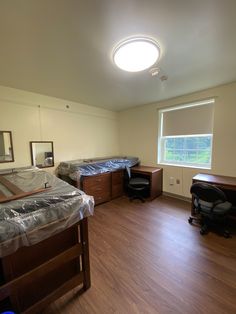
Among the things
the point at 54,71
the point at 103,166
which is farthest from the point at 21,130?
the point at 103,166

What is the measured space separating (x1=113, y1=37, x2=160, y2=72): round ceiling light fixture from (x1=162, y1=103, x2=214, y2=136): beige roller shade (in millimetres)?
1807

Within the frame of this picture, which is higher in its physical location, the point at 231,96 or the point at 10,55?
the point at 10,55

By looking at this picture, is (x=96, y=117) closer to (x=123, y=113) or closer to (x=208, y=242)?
(x=123, y=113)

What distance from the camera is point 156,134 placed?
12.3 ft

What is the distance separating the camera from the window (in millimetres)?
3021

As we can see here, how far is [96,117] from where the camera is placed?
13.2 feet

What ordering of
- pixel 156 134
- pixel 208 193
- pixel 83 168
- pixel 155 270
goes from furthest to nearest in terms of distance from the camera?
A: pixel 156 134, pixel 83 168, pixel 208 193, pixel 155 270

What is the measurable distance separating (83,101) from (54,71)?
1451 mm

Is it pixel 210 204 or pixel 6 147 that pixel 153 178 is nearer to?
pixel 210 204

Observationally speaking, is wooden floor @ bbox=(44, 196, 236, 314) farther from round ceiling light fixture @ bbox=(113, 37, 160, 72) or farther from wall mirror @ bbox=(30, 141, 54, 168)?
round ceiling light fixture @ bbox=(113, 37, 160, 72)

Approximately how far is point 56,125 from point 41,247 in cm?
267

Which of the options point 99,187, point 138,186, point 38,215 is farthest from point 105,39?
point 138,186

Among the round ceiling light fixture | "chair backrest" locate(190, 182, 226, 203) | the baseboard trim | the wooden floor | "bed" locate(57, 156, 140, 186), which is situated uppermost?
the round ceiling light fixture

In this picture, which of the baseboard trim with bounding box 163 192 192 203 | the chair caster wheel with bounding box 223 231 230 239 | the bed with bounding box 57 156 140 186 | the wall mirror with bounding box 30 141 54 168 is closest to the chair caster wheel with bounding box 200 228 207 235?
the chair caster wheel with bounding box 223 231 230 239
